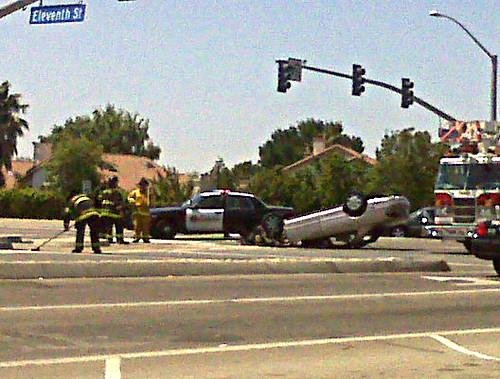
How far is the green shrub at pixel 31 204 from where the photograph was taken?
62.4m

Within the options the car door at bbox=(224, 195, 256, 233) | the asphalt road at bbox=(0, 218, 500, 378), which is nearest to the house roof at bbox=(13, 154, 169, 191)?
the car door at bbox=(224, 195, 256, 233)

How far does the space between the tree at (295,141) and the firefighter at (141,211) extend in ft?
340

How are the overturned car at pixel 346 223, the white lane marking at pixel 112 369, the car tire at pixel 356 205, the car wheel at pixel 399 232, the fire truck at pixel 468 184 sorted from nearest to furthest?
1. the white lane marking at pixel 112 369
2. the fire truck at pixel 468 184
3. the car tire at pixel 356 205
4. the overturned car at pixel 346 223
5. the car wheel at pixel 399 232

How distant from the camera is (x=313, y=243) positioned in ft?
105

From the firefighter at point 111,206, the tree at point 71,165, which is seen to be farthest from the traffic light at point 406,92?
the tree at point 71,165

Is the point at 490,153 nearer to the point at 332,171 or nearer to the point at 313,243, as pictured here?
the point at 313,243

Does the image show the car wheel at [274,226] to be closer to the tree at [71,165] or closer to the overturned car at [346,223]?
the overturned car at [346,223]

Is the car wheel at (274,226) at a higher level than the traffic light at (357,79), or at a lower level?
lower

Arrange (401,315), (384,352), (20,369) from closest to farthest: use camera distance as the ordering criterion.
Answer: (20,369), (384,352), (401,315)

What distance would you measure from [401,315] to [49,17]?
52.2 feet

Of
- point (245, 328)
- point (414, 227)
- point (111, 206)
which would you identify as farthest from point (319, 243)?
point (245, 328)

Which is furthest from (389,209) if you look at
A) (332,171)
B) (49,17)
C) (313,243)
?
(332,171)

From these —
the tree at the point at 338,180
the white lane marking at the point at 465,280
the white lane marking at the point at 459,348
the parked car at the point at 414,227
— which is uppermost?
the tree at the point at 338,180

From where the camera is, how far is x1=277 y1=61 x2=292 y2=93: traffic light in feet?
132
